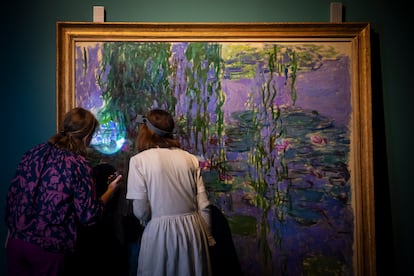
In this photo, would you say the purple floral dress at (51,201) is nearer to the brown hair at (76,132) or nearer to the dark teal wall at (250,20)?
the brown hair at (76,132)

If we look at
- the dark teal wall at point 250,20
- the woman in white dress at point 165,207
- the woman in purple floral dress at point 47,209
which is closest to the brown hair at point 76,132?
the woman in purple floral dress at point 47,209

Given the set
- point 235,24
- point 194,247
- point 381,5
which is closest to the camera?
point 194,247

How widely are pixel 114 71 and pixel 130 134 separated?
17.1 inches

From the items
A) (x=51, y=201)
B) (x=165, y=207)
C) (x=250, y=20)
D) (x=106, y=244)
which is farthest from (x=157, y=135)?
(x=250, y=20)

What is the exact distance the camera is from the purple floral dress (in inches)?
80.2

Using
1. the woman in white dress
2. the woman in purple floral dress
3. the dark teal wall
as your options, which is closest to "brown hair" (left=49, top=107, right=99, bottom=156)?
the woman in purple floral dress

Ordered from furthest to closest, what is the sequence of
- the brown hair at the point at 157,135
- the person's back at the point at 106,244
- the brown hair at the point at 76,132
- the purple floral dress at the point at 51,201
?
the person's back at the point at 106,244 < the brown hair at the point at 157,135 < the brown hair at the point at 76,132 < the purple floral dress at the point at 51,201

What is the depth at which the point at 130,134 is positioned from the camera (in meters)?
2.73

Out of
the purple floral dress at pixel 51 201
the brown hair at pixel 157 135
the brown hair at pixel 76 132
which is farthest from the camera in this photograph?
the brown hair at pixel 157 135

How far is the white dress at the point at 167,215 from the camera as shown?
2.22 m

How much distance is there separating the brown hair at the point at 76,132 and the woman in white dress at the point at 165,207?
0.29 metres

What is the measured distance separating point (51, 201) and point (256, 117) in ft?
4.57

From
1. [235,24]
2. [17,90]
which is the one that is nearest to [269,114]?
[235,24]

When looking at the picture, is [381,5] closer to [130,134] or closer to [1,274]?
[130,134]
